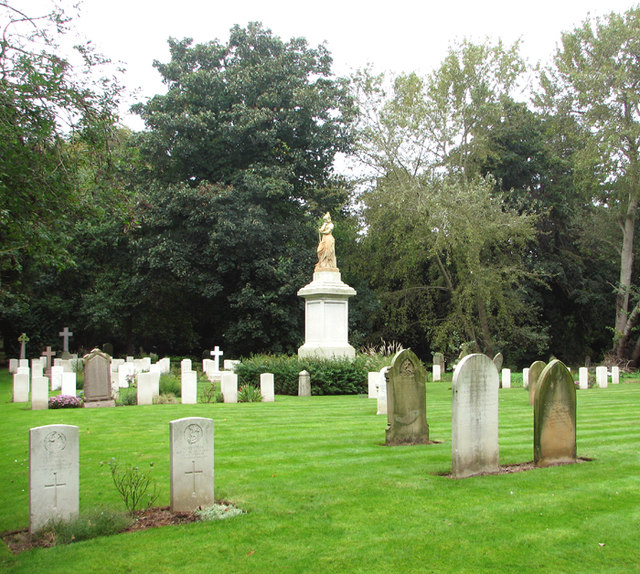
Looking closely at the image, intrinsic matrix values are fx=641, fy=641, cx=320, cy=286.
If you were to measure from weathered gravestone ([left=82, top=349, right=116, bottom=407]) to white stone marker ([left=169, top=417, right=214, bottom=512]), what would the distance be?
1008 centimetres

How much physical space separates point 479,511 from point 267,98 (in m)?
26.8

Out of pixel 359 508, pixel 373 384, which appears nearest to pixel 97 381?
pixel 373 384

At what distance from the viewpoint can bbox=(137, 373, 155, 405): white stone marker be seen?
16328mm

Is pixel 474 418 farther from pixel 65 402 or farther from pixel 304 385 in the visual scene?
pixel 304 385

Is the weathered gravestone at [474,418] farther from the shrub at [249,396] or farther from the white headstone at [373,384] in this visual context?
the shrub at [249,396]

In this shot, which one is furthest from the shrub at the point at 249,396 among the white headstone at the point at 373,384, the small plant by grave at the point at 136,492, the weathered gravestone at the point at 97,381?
the small plant by grave at the point at 136,492

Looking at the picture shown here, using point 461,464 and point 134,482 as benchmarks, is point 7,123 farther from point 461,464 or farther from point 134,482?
point 461,464

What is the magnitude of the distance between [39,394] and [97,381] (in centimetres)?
133

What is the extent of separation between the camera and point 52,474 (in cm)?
583

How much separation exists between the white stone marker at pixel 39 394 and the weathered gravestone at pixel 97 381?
0.93 metres

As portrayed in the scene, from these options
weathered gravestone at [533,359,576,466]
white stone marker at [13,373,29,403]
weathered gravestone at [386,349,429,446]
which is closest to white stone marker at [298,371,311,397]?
white stone marker at [13,373,29,403]

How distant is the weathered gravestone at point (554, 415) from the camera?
26.2 ft

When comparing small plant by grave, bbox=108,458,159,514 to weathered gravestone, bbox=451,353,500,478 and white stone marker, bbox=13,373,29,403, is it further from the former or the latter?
white stone marker, bbox=13,373,29,403

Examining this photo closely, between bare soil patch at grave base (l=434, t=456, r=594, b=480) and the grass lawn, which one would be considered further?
bare soil patch at grave base (l=434, t=456, r=594, b=480)
